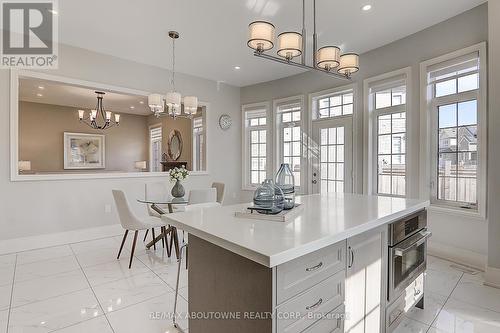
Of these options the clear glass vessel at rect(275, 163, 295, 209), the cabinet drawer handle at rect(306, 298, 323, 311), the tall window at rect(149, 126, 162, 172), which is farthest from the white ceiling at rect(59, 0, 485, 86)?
the tall window at rect(149, 126, 162, 172)

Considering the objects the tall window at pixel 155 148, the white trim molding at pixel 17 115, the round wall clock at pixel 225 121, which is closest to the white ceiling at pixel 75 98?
the tall window at pixel 155 148

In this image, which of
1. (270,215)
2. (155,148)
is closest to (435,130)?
(270,215)

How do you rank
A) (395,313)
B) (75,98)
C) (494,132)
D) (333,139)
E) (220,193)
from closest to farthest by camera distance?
(395,313) < (494,132) < (220,193) < (333,139) < (75,98)

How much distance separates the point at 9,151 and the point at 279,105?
4561 mm

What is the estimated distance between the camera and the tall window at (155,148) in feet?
28.4

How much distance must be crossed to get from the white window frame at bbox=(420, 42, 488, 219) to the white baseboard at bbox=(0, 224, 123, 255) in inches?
192

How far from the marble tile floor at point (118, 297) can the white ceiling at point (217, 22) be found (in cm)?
301

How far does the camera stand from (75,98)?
6.90 meters

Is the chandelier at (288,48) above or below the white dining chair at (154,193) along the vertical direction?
above

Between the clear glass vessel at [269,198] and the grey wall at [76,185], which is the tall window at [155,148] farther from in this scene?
the clear glass vessel at [269,198]

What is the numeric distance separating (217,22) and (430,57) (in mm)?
2840

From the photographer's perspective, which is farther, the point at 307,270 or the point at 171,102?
the point at 171,102

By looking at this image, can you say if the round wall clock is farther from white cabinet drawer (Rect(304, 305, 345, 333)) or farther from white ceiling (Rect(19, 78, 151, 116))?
white cabinet drawer (Rect(304, 305, 345, 333))

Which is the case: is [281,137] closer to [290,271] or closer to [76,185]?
[76,185]
